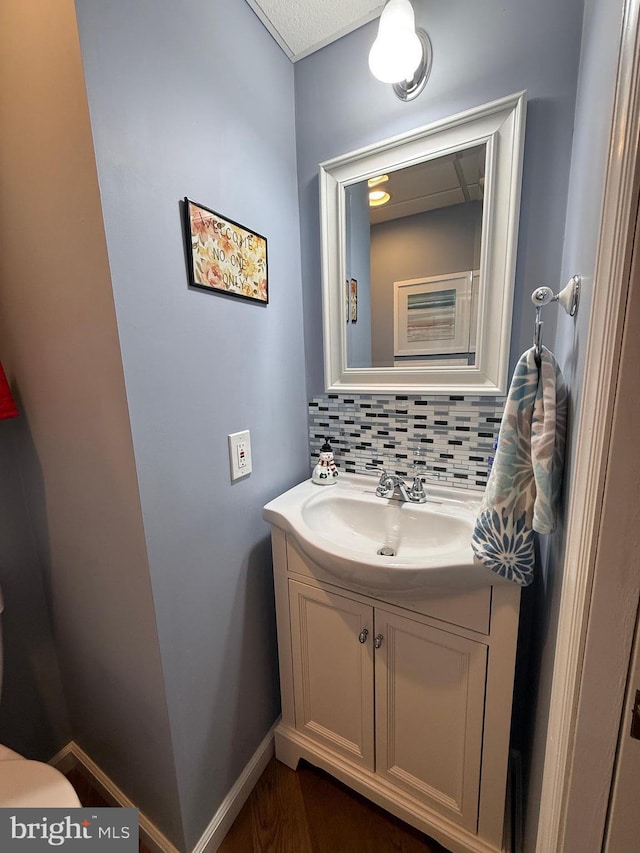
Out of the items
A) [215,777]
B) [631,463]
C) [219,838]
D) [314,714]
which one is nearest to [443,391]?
[631,463]

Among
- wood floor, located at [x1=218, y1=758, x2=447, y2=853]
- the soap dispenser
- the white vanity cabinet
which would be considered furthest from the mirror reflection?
wood floor, located at [x1=218, y1=758, x2=447, y2=853]

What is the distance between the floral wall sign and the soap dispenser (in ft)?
1.87

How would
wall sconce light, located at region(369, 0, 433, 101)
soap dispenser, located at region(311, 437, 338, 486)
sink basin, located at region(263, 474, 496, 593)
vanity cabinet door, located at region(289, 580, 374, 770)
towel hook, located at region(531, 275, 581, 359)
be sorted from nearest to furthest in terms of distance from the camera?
towel hook, located at region(531, 275, 581, 359), sink basin, located at region(263, 474, 496, 593), wall sconce light, located at region(369, 0, 433, 101), vanity cabinet door, located at region(289, 580, 374, 770), soap dispenser, located at region(311, 437, 338, 486)

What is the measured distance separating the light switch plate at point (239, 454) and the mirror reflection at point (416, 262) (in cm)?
47

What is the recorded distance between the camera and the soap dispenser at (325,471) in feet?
4.01

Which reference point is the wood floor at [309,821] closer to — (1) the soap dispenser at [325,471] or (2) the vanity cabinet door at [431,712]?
(2) the vanity cabinet door at [431,712]

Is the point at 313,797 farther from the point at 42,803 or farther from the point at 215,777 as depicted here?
the point at 42,803

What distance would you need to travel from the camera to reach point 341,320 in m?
1.21

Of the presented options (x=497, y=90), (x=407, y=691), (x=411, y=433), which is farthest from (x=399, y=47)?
(x=407, y=691)

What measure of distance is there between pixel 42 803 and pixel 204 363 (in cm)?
98

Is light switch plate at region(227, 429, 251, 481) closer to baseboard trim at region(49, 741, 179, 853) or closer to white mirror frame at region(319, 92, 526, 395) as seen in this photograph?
white mirror frame at region(319, 92, 526, 395)

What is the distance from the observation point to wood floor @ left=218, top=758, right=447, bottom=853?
38.5 inches

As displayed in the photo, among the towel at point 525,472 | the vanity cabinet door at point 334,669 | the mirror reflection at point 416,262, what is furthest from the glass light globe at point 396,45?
→ the vanity cabinet door at point 334,669

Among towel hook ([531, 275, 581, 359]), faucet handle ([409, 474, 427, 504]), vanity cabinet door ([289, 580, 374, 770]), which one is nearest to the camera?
towel hook ([531, 275, 581, 359])
